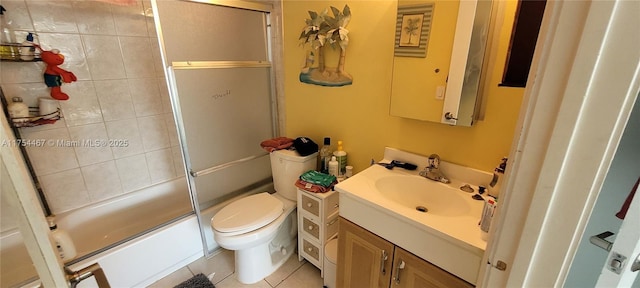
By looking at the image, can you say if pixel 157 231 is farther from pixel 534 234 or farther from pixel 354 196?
pixel 534 234

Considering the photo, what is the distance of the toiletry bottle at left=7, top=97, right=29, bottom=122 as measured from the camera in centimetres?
149

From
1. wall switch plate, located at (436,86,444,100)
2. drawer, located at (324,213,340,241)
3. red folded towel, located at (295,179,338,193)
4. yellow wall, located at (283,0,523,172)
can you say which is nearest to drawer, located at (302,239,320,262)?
drawer, located at (324,213,340,241)

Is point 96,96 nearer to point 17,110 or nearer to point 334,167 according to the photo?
point 17,110

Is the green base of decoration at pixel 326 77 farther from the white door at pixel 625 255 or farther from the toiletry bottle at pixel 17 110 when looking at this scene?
the toiletry bottle at pixel 17 110

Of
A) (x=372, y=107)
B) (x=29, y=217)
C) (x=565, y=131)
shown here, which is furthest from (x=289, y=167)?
(x=565, y=131)

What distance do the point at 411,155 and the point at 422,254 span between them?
1.80ft

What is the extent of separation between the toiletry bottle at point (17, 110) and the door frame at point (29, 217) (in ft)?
5.36

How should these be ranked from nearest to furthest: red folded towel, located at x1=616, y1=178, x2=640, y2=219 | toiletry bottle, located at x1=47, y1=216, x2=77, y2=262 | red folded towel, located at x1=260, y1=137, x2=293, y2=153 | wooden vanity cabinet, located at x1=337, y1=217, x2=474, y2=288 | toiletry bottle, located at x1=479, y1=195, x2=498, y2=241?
red folded towel, located at x1=616, y1=178, x2=640, y2=219, toiletry bottle, located at x1=47, y1=216, x2=77, y2=262, toiletry bottle, located at x1=479, y1=195, x2=498, y2=241, wooden vanity cabinet, located at x1=337, y1=217, x2=474, y2=288, red folded towel, located at x1=260, y1=137, x2=293, y2=153

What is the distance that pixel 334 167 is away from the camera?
1615 millimetres

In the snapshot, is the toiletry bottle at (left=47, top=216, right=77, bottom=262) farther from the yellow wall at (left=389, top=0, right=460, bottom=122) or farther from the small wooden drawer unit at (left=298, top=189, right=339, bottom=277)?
the yellow wall at (left=389, top=0, right=460, bottom=122)

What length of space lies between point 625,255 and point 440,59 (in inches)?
34.3

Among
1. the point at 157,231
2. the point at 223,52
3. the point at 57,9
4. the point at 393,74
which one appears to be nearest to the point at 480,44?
the point at 393,74

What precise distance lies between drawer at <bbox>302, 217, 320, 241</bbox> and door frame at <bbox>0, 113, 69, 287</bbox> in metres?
1.22

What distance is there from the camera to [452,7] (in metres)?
1.06
